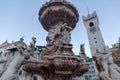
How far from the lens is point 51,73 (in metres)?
5.88

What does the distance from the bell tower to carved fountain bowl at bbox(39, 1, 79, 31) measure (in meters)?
33.7

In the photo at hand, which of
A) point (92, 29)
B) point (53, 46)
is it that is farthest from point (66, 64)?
point (92, 29)

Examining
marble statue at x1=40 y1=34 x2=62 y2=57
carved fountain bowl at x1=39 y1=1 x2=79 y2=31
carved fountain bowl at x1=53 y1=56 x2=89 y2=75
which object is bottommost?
carved fountain bowl at x1=53 y1=56 x2=89 y2=75

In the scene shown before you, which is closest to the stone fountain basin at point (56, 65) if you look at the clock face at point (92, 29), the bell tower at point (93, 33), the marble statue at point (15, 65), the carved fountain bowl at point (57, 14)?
the marble statue at point (15, 65)

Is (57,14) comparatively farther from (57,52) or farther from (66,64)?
(66,64)

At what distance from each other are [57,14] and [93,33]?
1637 inches

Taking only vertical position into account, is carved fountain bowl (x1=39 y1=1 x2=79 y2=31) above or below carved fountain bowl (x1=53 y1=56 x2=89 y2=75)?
above

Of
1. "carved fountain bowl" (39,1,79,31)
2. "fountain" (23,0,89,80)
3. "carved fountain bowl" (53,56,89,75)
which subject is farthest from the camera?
"carved fountain bowl" (39,1,79,31)

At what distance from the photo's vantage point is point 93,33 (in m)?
48.4

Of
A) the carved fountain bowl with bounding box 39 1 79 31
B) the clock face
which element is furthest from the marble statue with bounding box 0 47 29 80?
the clock face

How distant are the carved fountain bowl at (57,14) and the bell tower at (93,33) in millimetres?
33692

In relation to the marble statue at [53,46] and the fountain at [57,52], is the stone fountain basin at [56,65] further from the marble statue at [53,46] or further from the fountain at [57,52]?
the marble statue at [53,46]

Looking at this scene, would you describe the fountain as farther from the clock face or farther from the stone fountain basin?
the clock face

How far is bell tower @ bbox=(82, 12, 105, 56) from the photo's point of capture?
1748 inches
